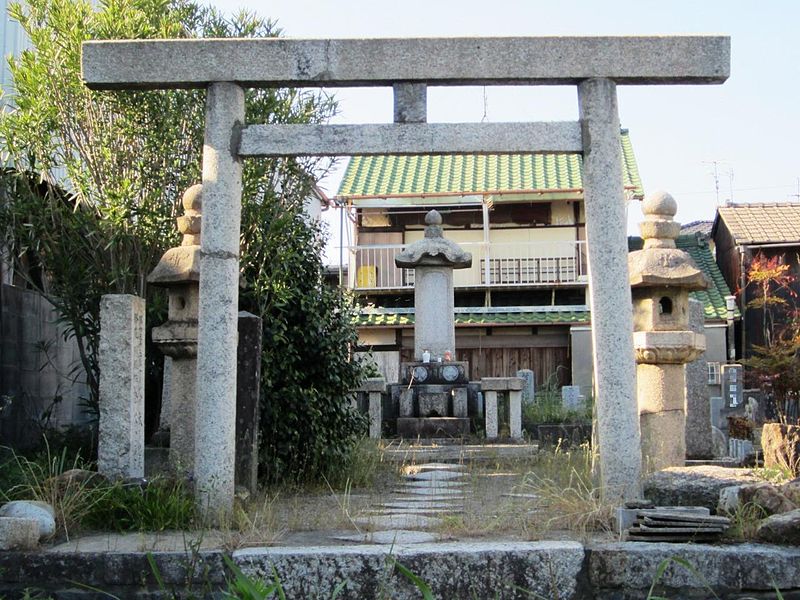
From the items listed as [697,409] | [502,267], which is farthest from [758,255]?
[697,409]

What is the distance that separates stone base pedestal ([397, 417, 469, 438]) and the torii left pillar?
24.7ft

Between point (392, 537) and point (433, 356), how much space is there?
10.0 metres

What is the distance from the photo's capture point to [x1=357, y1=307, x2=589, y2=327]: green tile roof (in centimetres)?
2236

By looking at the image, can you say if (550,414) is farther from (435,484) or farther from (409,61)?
(409,61)

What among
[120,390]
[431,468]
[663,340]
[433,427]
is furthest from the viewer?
[433,427]

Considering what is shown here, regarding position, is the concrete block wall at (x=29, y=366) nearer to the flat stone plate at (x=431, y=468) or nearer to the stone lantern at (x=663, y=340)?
the flat stone plate at (x=431, y=468)

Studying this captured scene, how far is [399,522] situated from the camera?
267 inches

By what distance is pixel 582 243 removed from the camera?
22859 millimetres

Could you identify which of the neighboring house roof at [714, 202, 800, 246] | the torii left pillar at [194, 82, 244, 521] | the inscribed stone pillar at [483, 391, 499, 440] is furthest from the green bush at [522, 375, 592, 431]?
the neighboring house roof at [714, 202, 800, 246]

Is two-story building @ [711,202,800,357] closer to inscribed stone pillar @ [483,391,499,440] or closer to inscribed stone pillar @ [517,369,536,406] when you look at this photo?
inscribed stone pillar @ [517,369,536,406]

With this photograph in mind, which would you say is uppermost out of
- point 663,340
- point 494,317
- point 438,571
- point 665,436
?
point 494,317

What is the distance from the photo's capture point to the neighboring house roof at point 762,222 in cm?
2278

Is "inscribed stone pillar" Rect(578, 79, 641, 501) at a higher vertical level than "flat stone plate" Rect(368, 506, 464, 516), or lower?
higher

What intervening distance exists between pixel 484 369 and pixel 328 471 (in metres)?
13.8
